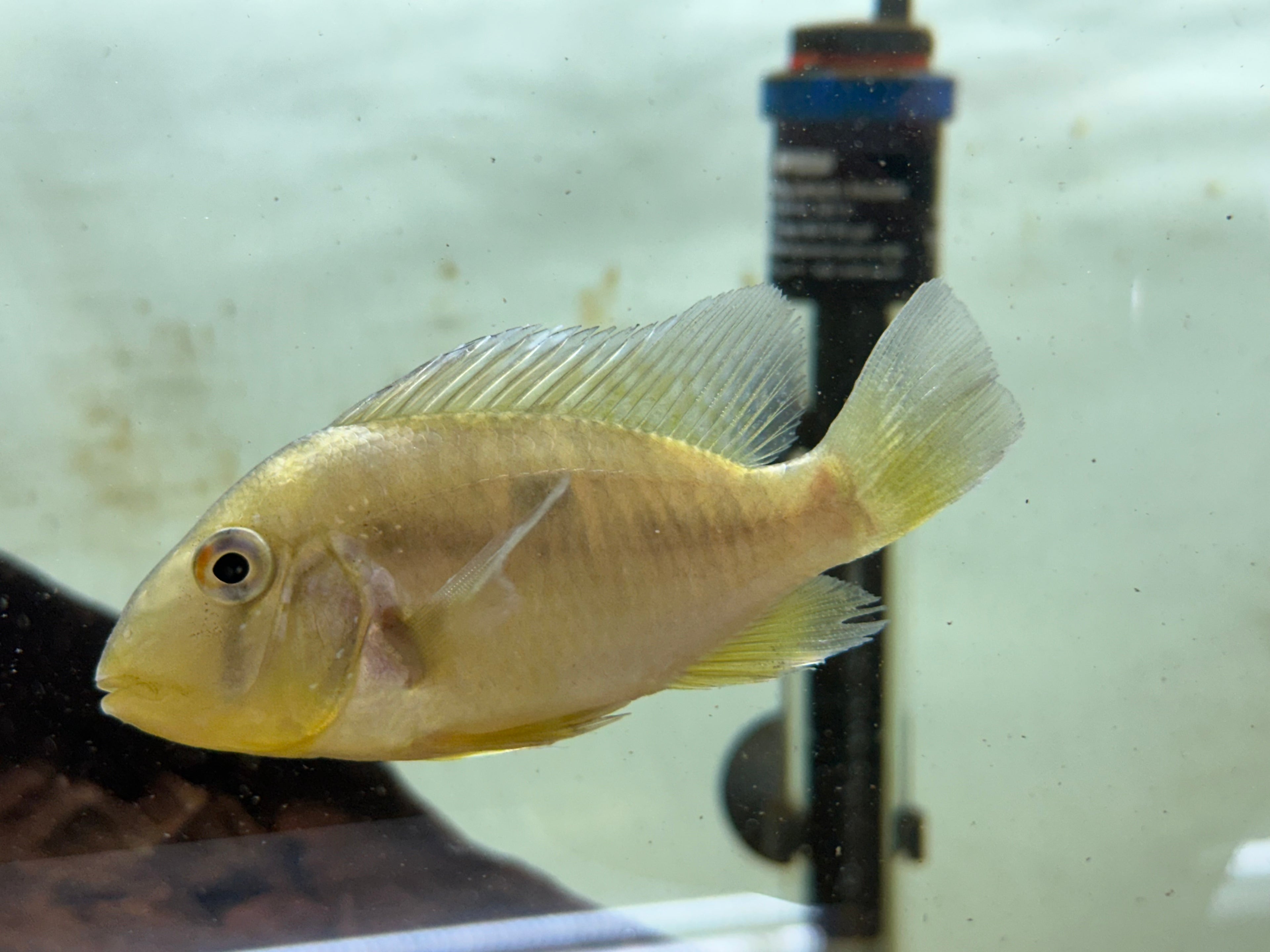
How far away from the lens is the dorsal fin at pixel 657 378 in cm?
66

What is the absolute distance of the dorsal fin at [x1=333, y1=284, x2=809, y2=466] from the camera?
2.17 feet

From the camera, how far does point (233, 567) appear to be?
23.2 inches

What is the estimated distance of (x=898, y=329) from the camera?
724mm

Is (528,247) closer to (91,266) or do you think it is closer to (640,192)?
(640,192)

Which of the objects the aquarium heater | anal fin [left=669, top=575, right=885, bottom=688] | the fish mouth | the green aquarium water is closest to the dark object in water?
the green aquarium water

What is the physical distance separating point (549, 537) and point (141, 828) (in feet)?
2.32

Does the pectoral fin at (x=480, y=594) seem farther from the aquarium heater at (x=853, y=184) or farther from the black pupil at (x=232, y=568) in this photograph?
the aquarium heater at (x=853, y=184)

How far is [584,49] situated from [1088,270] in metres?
0.70

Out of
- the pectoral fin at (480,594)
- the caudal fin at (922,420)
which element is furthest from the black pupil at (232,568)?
the caudal fin at (922,420)

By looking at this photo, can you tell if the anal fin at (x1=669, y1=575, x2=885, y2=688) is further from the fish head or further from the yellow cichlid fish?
the fish head

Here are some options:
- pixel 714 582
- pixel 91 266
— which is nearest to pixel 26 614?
pixel 91 266

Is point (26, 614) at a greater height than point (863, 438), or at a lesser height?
lesser

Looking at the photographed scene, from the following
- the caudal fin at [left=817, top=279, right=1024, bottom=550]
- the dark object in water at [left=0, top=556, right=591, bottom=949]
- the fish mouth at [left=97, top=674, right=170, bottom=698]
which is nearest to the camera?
the fish mouth at [left=97, top=674, right=170, bottom=698]

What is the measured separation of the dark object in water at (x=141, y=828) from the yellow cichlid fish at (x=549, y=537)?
46 cm
